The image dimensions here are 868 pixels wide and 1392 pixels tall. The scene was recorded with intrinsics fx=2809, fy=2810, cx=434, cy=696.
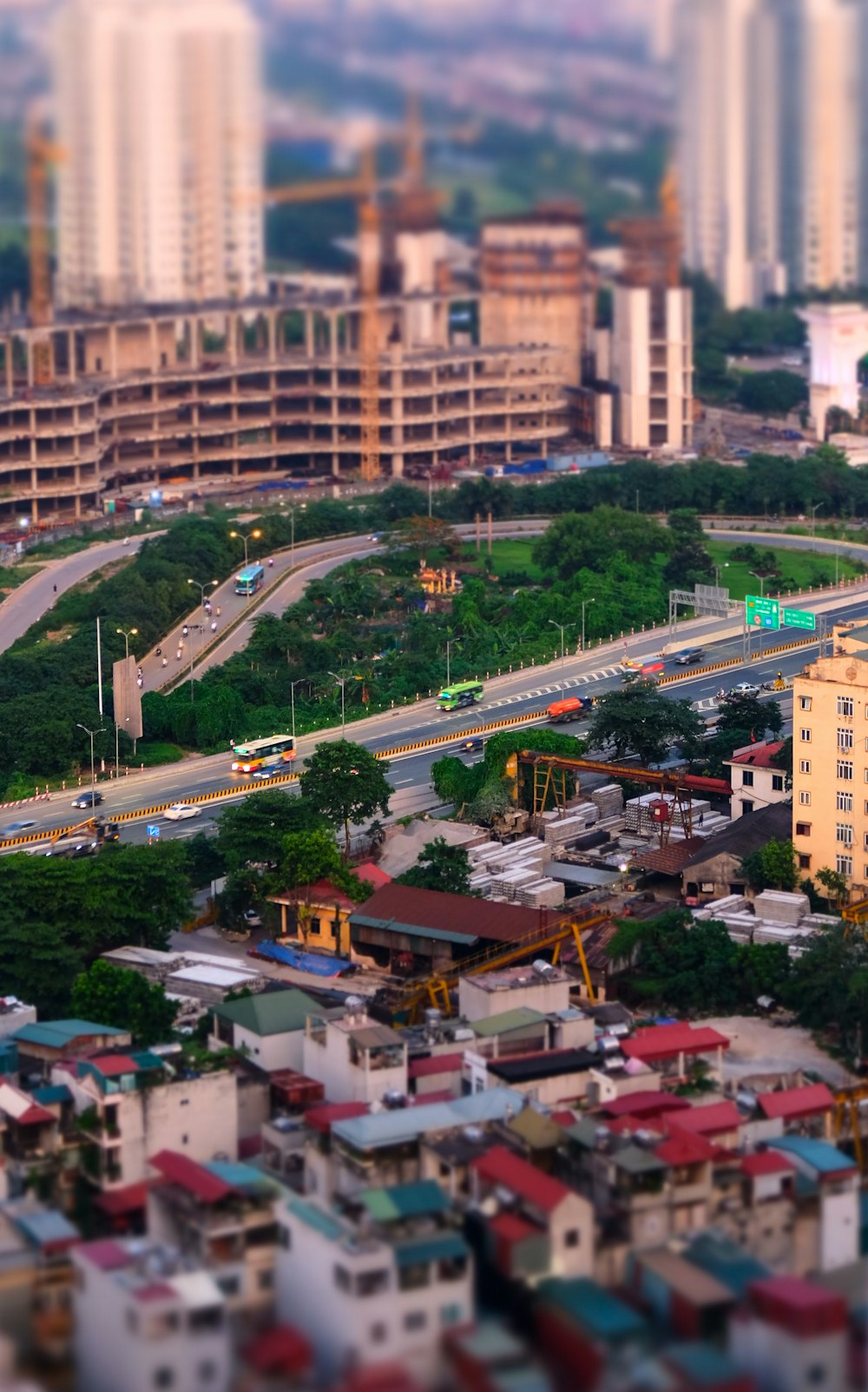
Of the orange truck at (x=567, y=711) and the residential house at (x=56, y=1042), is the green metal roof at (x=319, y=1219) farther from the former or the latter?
the orange truck at (x=567, y=711)

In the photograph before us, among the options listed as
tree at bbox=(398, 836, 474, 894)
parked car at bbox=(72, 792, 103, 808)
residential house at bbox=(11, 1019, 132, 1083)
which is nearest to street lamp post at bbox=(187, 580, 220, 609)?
parked car at bbox=(72, 792, 103, 808)

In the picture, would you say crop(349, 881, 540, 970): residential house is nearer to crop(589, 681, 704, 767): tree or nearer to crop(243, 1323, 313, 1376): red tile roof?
crop(589, 681, 704, 767): tree

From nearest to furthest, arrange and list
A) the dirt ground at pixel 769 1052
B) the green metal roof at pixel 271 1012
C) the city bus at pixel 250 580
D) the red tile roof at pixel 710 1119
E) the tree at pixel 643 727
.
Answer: the red tile roof at pixel 710 1119 → the green metal roof at pixel 271 1012 → the dirt ground at pixel 769 1052 → the tree at pixel 643 727 → the city bus at pixel 250 580

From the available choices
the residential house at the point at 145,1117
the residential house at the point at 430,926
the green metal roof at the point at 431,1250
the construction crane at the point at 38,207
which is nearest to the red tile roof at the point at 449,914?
the residential house at the point at 430,926

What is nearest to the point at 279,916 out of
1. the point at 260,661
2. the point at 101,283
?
the point at 260,661

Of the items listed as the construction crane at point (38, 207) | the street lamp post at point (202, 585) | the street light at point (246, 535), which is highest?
the construction crane at point (38, 207)

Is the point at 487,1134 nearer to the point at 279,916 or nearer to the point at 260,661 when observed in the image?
the point at 279,916
